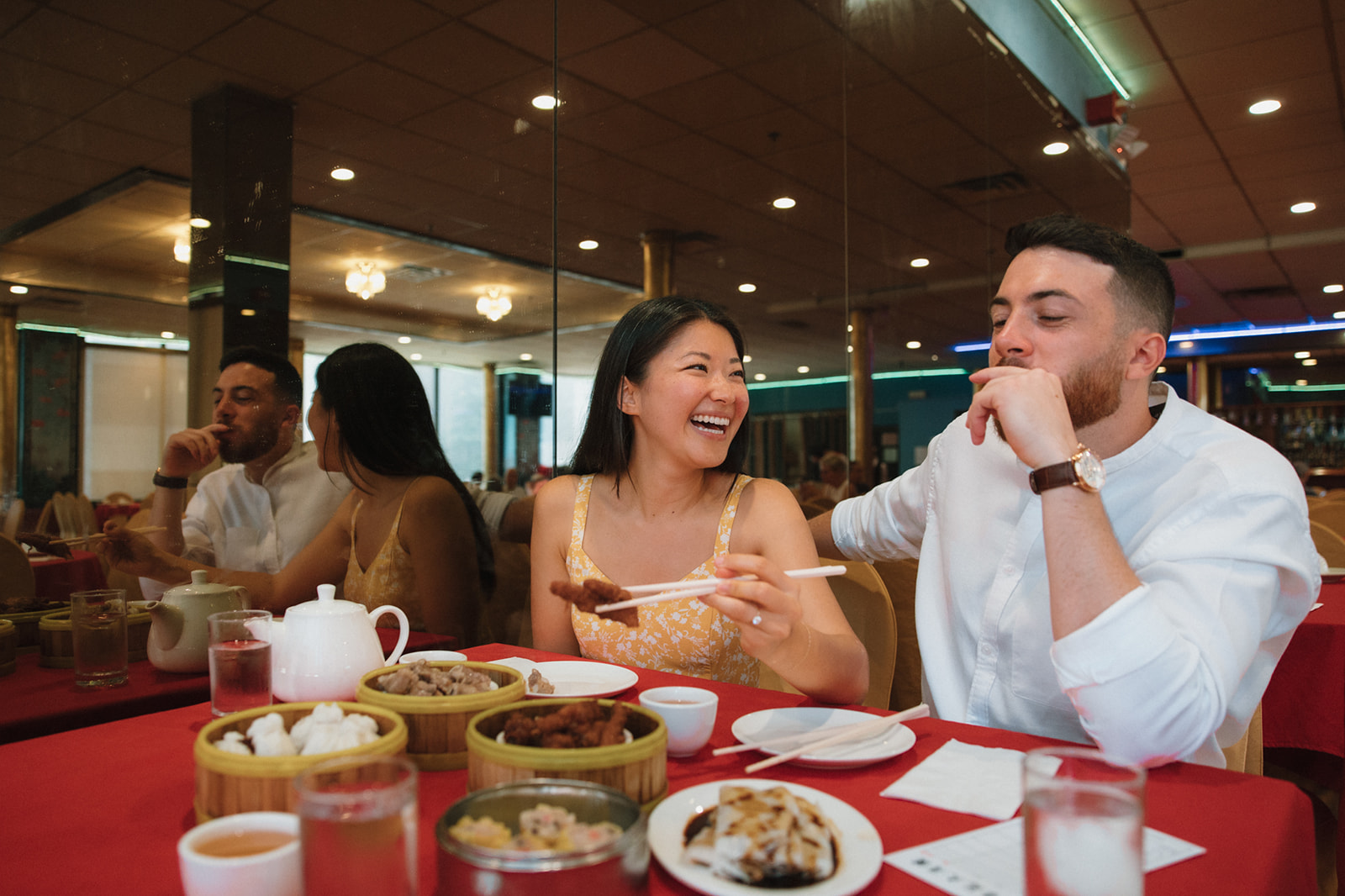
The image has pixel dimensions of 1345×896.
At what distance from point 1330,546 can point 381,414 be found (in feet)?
12.5

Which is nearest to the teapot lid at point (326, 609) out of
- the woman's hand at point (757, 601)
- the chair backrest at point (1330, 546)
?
the woman's hand at point (757, 601)

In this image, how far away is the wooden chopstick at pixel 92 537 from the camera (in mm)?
1718

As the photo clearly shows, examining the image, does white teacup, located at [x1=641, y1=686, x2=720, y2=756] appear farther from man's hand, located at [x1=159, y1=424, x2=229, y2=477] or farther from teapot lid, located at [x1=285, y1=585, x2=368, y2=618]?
man's hand, located at [x1=159, y1=424, x2=229, y2=477]

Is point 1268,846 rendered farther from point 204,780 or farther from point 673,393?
point 673,393

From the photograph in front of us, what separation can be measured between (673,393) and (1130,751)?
1059 millimetres

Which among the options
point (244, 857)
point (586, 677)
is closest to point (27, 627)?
point (586, 677)

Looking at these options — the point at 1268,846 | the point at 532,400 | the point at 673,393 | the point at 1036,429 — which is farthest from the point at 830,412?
the point at 1268,846

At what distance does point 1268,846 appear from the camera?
0.78m

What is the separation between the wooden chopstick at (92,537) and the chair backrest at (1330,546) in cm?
415

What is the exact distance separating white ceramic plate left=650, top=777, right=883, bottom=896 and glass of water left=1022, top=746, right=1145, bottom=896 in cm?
13

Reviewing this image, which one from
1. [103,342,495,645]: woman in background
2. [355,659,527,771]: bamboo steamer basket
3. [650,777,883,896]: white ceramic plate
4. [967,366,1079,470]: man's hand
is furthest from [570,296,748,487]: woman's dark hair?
[650,777,883,896]: white ceramic plate

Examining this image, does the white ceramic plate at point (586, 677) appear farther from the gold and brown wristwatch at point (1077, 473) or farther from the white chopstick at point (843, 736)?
the gold and brown wristwatch at point (1077, 473)

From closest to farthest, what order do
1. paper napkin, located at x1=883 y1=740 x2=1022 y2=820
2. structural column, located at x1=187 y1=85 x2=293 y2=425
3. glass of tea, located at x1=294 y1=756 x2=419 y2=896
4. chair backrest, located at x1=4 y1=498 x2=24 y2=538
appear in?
1. glass of tea, located at x1=294 y1=756 x2=419 y2=896
2. paper napkin, located at x1=883 y1=740 x2=1022 y2=820
3. chair backrest, located at x1=4 y1=498 x2=24 y2=538
4. structural column, located at x1=187 y1=85 x2=293 y2=425

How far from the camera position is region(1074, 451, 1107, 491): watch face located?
119cm
